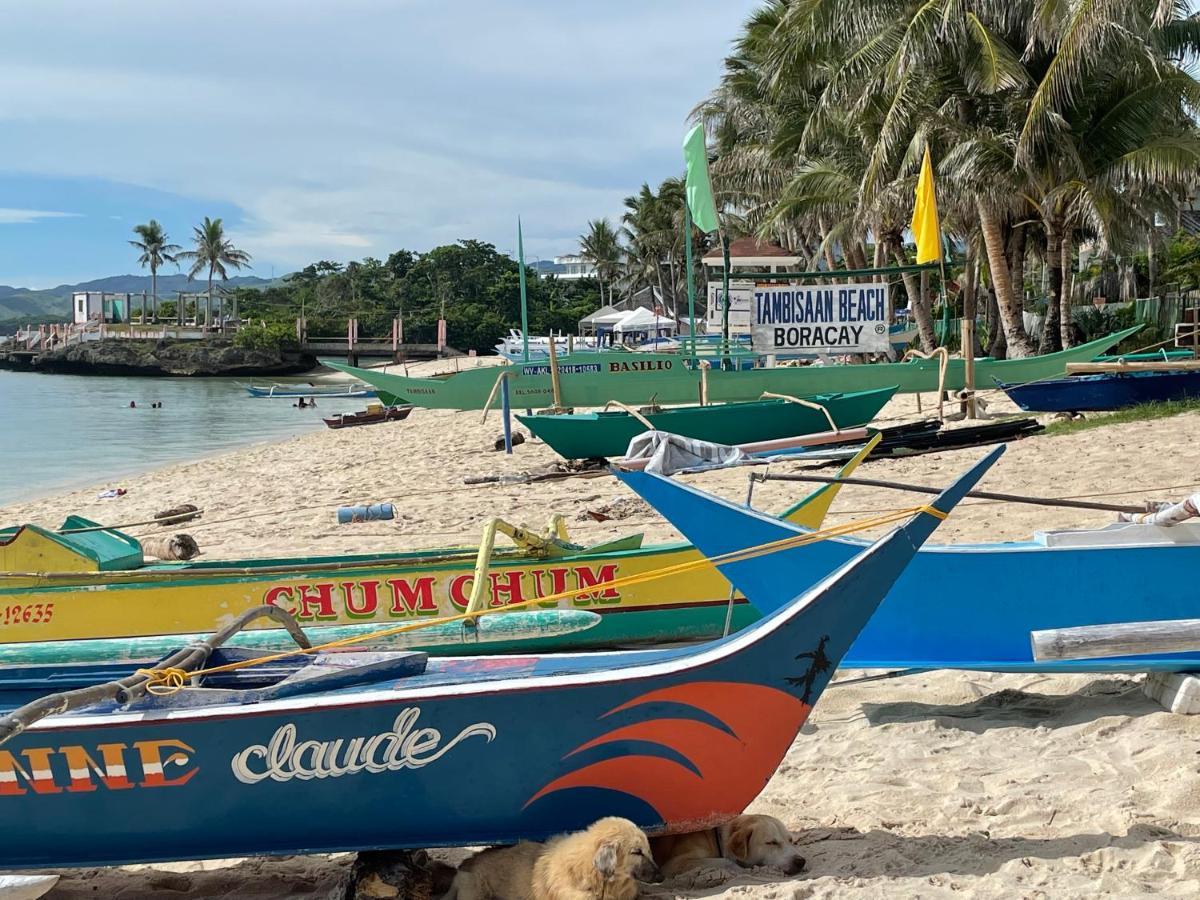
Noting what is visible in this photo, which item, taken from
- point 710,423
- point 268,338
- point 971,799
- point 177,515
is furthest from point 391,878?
point 268,338

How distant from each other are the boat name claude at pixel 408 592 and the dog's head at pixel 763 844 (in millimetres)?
2866

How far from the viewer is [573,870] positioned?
3328mm

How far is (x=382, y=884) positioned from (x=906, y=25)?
2305 cm

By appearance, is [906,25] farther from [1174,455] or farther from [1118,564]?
[1118,564]

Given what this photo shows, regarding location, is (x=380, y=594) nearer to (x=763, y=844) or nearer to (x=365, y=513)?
(x=763, y=844)

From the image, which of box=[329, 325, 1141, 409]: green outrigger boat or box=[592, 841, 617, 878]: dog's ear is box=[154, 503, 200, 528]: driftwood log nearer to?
box=[329, 325, 1141, 409]: green outrigger boat

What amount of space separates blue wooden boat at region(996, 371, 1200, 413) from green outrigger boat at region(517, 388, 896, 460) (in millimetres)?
2093

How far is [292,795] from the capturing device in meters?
3.57

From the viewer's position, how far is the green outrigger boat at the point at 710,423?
14.5m

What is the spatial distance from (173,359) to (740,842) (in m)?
77.6

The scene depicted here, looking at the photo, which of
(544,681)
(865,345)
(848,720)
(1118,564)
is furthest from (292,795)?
(865,345)

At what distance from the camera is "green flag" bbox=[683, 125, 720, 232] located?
56.2 feet

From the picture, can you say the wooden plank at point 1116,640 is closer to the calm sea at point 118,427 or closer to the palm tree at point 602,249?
the calm sea at point 118,427

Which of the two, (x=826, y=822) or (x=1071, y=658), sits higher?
(x=1071, y=658)
